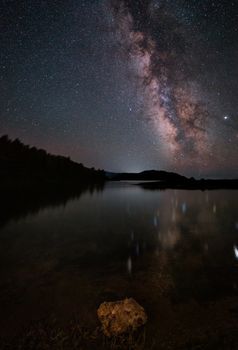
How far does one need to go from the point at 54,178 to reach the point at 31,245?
9915 centimetres

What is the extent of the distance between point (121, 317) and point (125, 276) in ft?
16.1

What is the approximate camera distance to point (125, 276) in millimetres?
11938

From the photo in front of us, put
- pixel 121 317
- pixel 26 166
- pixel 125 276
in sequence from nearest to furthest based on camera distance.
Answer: pixel 121 317 < pixel 125 276 < pixel 26 166

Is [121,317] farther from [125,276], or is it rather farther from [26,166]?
[26,166]

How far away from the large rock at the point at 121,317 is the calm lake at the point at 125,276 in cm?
58

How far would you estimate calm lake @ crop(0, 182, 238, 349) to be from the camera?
7957 mm

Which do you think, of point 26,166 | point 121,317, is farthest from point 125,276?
point 26,166

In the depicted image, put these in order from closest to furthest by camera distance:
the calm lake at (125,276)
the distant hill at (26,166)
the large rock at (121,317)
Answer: the large rock at (121,317), the calm lake at (125,276), the distant hill at (26,166)

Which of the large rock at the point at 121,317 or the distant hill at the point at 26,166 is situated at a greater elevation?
the distant hill at the point at 26,166

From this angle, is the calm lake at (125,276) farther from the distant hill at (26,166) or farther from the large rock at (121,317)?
the distant hill at (26,166)

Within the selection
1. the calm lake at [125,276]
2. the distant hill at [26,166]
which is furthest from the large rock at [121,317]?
the distant hill at [26,166]

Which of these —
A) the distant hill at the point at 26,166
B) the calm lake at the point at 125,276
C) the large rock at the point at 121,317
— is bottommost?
the calm lake at the point at 125,276

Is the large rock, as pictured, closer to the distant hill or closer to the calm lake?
the calm lake

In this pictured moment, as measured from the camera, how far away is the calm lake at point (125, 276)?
26.1 ft
